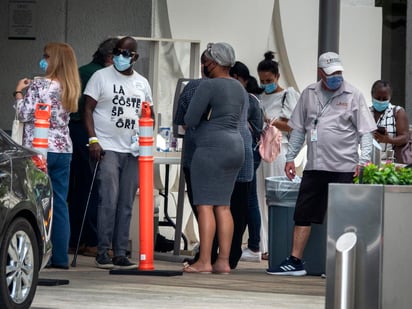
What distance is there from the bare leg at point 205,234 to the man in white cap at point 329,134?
764mm

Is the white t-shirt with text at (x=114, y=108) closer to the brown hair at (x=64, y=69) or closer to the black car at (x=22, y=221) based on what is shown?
the brown hair at (x=64, y=69)

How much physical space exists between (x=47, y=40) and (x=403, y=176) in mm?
8213

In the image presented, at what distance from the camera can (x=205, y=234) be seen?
11.1 meters

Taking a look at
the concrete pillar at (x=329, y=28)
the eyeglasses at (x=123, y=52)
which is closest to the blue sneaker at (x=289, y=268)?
the concrete pillar at (x=329, y=28)

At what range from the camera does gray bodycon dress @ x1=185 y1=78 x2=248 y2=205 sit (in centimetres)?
1087

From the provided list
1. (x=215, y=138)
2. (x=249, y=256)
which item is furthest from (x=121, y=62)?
(x=249, y=256)

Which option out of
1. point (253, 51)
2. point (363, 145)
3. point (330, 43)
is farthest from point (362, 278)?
point (253, 51)

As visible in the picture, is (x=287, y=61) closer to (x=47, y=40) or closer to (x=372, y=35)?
(x=372, y=35)

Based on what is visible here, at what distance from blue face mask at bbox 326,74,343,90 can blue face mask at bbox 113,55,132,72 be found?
176cm

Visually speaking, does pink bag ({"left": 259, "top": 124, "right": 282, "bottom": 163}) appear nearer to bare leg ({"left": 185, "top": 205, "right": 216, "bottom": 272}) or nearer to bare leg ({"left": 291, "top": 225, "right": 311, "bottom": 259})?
bare leg ({"left": 291, "top": 225, "right": 311, "bottom": 259})

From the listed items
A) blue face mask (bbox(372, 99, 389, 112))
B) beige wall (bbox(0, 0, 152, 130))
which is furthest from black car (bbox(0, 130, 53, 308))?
beige wall (bbox(0, 0, 152, 130))

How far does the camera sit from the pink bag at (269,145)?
12469mm

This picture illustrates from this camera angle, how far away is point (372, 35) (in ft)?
52.1

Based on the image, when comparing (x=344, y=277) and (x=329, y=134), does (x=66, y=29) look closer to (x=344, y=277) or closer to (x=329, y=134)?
(x=329, y=134)
